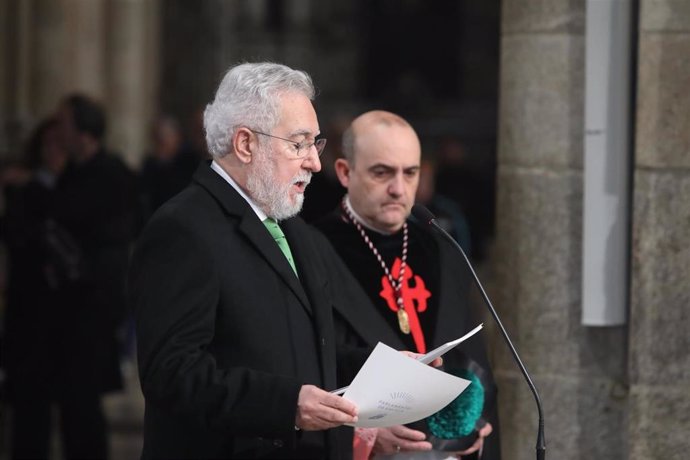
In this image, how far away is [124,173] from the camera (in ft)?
25.6

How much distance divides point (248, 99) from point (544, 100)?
187 cm

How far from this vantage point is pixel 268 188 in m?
3.88

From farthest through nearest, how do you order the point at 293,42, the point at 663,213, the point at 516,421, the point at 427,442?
1. the point at 293,42
2. the point at 516,421
3. the point at 663,213
4. the point at 427,442

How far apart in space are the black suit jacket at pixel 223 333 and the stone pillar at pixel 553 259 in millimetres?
1651

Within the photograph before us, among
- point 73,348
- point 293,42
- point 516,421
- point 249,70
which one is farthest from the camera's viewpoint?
point 293,42

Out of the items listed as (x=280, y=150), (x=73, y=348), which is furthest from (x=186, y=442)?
(x=73, y=348)

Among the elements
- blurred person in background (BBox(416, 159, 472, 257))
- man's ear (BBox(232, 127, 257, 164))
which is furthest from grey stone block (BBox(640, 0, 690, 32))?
blurred person in background (BBox(416, 159, 472, 257))

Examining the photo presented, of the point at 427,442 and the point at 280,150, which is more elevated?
the point at 280,150

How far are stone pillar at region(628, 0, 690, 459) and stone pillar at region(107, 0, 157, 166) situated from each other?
38.5 ft

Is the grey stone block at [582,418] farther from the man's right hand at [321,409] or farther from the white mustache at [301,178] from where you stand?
the man's right hand at [321,409]

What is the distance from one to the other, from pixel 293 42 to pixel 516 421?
18.8 meters

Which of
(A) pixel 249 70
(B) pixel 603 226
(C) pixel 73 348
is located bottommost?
(C) pixel 73 348

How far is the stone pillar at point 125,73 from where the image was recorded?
1662 centimetres

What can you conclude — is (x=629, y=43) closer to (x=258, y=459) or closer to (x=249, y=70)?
(x=249, y=70)
